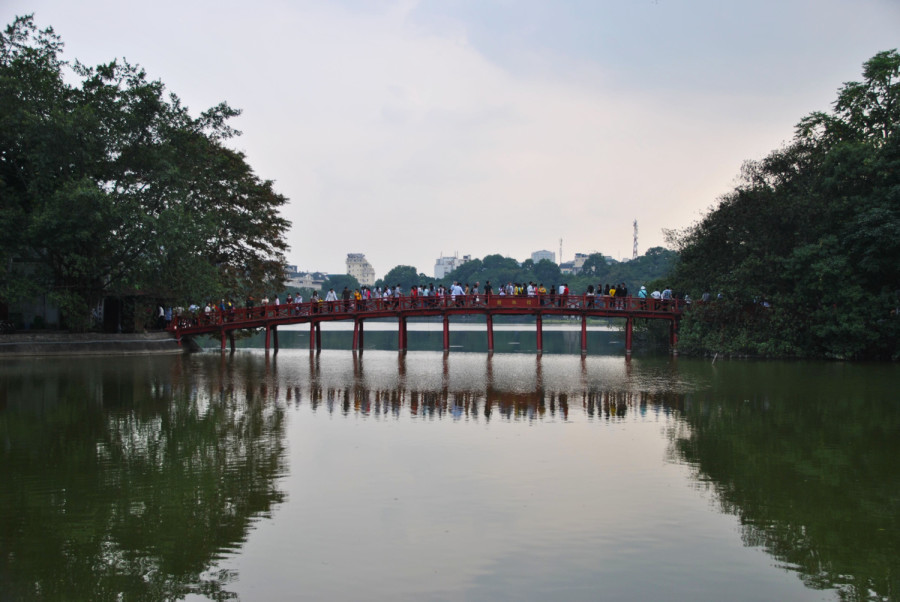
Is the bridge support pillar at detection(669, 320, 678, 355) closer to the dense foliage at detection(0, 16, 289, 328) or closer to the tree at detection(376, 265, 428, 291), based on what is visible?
the dense foliage at detection(0, 16, 289, 328)

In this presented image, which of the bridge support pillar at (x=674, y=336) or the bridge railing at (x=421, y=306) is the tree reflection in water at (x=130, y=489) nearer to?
the bridge railing at (x=421, y=306)

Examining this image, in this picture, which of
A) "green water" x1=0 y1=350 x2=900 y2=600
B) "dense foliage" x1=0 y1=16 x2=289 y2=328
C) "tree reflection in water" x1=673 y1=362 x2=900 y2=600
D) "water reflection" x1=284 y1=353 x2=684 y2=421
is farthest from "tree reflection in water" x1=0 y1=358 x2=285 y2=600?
"dense foliage" x1=0 y1=16 x2=289 y2=328

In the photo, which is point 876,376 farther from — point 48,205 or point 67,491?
point 48,205

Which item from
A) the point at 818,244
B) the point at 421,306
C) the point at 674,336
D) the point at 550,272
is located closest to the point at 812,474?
the point at 818,244

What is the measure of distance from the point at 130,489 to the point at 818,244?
1281 inches

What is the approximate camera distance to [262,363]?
33750mm

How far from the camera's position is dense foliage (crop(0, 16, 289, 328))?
30797mm

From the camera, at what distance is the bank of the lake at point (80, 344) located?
3284 cm

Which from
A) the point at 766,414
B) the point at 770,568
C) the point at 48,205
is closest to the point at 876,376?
the point at 766,414

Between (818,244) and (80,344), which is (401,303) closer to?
(80,344)

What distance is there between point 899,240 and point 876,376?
23.7ft

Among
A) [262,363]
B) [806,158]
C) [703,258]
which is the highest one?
[806,158]

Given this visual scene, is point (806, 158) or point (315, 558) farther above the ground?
point (806, 158)

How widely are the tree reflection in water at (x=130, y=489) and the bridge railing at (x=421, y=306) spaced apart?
2110cm
